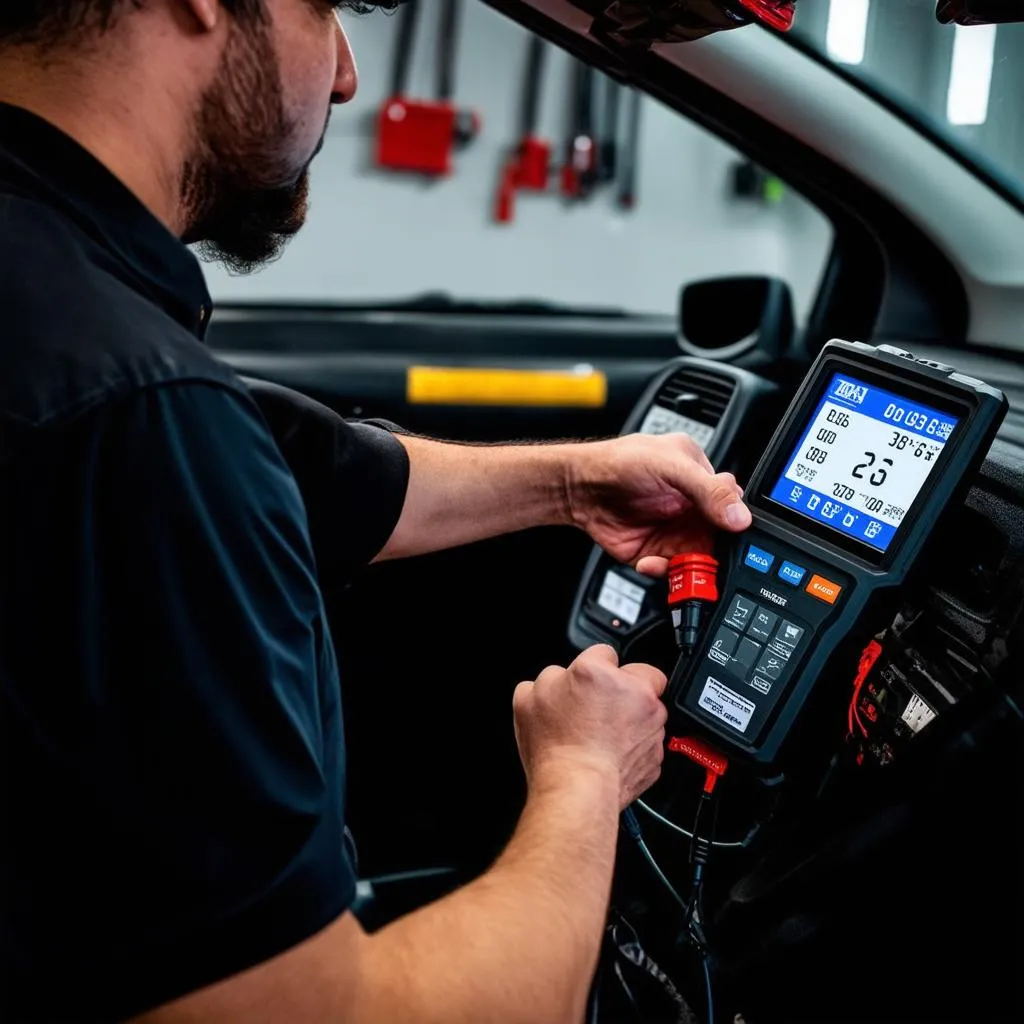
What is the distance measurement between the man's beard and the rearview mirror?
2.42 feet

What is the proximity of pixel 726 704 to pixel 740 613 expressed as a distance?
70mm

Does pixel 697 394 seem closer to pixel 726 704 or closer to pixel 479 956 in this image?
pixel 726 704

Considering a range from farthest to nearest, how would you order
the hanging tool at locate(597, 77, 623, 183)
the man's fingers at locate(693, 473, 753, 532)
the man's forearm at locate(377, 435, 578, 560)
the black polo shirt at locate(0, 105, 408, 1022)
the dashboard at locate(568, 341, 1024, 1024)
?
1. the hanging tool at locate(597, 77, 623, 183)
2. the man's forearm at locate(377, 435, 578, 560)
3. the man's fingers at locate(693, 473, 753, 532)
4. the dashboard at locate(568, 341, 1024, 1024)
5. the black polo shirt at locate(0, 105, 408, 1022)

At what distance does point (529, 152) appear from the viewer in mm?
2988

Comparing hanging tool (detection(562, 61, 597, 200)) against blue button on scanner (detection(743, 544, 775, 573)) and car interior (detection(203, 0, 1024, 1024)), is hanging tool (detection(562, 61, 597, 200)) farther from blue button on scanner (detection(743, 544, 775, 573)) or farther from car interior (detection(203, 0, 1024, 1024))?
blue button on scanner (detection(743, 544, 775, 573))

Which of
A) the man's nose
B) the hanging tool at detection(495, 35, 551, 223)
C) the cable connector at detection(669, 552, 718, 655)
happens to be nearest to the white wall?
the hanging tool at detection(495, 35, 551, 223)

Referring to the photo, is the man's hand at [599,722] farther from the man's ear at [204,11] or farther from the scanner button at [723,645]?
the man's ear at [204,11]

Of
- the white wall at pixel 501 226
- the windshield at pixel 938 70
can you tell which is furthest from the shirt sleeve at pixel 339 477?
the white wall at pixel 501 226

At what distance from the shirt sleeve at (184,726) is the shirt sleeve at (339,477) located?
449mm

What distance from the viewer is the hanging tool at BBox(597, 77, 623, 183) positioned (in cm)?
308

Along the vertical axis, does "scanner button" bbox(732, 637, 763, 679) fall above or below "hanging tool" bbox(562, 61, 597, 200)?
below

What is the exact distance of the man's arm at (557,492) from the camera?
1.05 meters

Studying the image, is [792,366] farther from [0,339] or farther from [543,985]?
[0,339]

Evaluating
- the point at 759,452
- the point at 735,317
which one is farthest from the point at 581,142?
the point at 759,452
